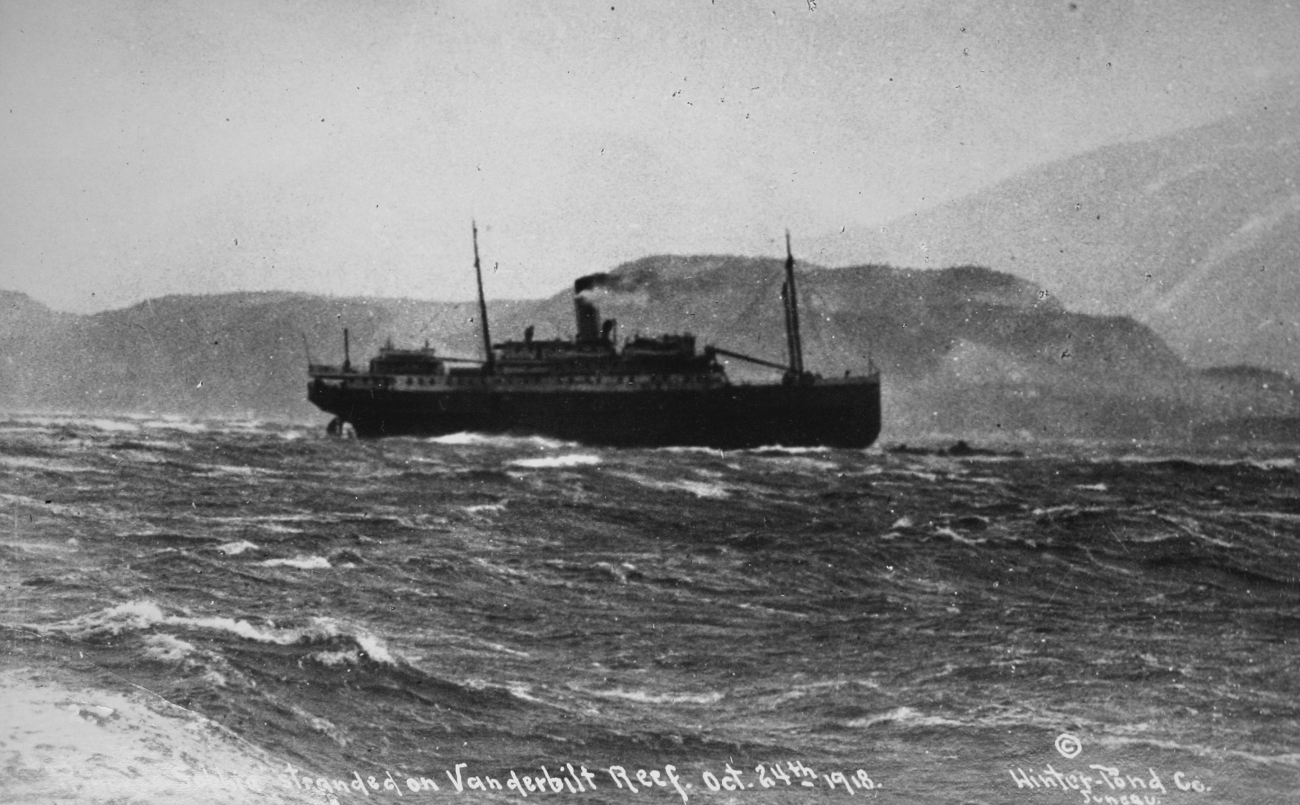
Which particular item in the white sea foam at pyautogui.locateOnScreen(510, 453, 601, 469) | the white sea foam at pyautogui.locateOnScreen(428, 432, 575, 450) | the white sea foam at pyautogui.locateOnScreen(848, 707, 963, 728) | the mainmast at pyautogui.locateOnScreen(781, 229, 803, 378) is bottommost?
the white sea foam at pyautogui.locateOnScreen(848, 707, 963, 728)

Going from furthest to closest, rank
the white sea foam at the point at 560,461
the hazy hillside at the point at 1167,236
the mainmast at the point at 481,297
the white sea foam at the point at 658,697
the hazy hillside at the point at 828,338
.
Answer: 1. the white sea foam at the point at 560,461
2. the hazy hillside at the point at 1167,236
3. the mainmast at the point at 481,297
4. the hazy hillside at the point at 828,338
5. the white sea foam at the point at 658,697

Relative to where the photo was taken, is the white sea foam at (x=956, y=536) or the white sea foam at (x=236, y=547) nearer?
the white sea foam at (x=236, y=547)

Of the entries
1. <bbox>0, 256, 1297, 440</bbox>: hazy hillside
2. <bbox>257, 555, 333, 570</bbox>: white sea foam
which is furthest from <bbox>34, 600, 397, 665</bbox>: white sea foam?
<bbox>0, 256, 1297, 440</bbox>: hazy hillside

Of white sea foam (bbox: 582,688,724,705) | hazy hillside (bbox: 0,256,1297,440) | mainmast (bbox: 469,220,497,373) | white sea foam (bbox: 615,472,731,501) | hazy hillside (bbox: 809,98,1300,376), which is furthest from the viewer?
white sea foam (bbox: 615,472,731,501)

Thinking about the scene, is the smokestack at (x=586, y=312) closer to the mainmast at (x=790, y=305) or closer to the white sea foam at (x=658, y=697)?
the mainmast at (x=790, y=305)

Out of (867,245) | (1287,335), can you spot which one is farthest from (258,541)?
(1287,335)

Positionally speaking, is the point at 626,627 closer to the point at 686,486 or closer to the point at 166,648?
the point at 686,486

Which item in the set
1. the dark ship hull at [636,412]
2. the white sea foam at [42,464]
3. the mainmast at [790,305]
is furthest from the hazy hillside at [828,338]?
the white sea foam at [42,464]

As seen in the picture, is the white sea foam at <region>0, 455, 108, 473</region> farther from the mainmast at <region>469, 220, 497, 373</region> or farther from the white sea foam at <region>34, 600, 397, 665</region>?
the mainmast at <region>469, 220, 497, 373</region>
